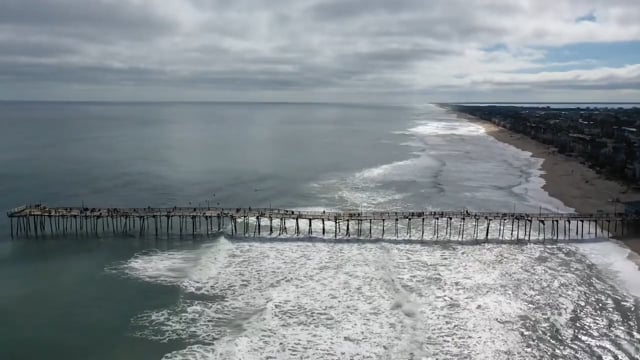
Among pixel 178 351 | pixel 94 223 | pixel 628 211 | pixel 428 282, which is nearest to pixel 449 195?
pixel 628 211

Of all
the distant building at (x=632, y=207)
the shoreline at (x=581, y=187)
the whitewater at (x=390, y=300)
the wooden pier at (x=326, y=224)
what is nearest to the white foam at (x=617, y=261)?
the whitewater at (x=390, y=300)

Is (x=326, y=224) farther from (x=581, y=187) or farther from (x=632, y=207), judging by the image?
(x=581, y=187)

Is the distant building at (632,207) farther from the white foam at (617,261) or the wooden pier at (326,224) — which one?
the white foam at (617,261)

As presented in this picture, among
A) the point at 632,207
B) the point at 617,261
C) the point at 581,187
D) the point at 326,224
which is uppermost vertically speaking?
the point at 581,187

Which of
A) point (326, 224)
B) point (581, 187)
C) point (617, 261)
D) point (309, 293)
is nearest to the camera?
point (309, 293)

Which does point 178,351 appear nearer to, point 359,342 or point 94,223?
point 359,342

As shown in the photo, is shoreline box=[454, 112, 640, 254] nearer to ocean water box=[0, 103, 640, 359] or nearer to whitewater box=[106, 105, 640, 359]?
ocean water box=[0, 103, 640, 359]

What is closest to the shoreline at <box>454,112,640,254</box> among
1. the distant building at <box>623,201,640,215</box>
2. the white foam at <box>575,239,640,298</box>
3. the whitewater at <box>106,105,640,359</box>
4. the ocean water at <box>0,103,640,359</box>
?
the distant building at <box>623,201,640,215</box>

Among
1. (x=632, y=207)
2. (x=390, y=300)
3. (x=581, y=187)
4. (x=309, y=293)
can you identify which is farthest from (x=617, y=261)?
(x=581, y=187)
